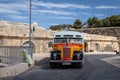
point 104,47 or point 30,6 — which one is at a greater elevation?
point 30,6

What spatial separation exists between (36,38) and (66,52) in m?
33.4

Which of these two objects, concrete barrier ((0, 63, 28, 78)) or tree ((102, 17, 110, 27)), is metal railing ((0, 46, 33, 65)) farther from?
tree ((102, 17, 110, 27))

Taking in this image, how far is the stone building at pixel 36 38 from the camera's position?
5181 centimetres

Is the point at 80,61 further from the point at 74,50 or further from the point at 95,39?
the point at 95,39

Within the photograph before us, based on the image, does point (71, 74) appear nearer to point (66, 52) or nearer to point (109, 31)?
point (66, 52)

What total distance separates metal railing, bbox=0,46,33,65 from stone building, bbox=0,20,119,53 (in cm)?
2213

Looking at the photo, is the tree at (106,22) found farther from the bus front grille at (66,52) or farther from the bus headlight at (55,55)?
the bus headlight at (55,55)

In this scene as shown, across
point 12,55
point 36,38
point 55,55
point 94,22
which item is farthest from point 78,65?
point 94,22

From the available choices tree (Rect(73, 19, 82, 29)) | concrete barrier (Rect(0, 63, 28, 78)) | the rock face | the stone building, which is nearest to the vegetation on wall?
tree (Rect(73, 19, 82, 29))

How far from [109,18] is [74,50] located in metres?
84.1

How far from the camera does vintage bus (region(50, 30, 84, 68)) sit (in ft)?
77.6

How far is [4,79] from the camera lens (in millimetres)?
15547

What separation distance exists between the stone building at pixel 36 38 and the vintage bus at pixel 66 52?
25073 millimetres

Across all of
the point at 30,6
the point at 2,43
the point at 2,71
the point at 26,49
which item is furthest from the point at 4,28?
the point at 2,71
